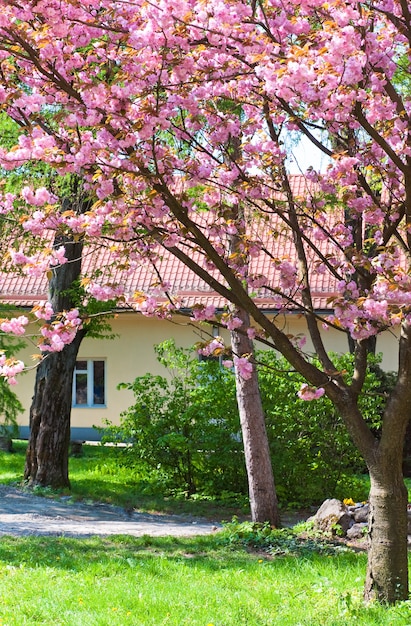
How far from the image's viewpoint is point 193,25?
4918 millimetres

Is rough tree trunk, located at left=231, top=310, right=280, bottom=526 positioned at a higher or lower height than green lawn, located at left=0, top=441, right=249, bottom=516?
higher

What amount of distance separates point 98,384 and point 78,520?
13607 millimetres

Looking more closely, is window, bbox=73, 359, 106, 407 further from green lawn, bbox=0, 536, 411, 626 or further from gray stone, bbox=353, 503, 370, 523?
green lawn, bbox=0, 536, 411, 626

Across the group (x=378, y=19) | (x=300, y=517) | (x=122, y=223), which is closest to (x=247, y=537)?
(x=300, y=517)

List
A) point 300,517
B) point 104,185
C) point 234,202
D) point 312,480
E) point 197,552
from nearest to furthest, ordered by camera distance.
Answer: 1. point 104,185
2. point 234,202
3. point 197,552
4. point 300,517
5. point 312,480

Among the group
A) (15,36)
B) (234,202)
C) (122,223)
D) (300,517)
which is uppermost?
(15,36)

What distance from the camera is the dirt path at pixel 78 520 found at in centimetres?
1003

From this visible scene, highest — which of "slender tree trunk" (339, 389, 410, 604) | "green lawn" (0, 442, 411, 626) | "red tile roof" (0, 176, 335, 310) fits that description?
"red tile roof" (0, 176, 335, 310)

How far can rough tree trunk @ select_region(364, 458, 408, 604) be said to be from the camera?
585cm

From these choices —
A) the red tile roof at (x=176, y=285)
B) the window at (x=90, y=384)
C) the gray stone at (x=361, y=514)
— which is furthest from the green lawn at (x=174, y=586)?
the window at (x=90, y=384)

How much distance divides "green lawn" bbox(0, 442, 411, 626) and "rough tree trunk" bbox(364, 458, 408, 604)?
0.56ft

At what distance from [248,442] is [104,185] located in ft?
18.0

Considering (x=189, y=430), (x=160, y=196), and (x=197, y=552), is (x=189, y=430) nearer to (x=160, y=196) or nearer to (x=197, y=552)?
(x=197, y=552)

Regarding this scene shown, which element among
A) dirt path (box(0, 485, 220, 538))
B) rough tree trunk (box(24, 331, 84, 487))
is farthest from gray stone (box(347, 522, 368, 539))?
rough tree trunk (box(24, 331, 84, 487))
